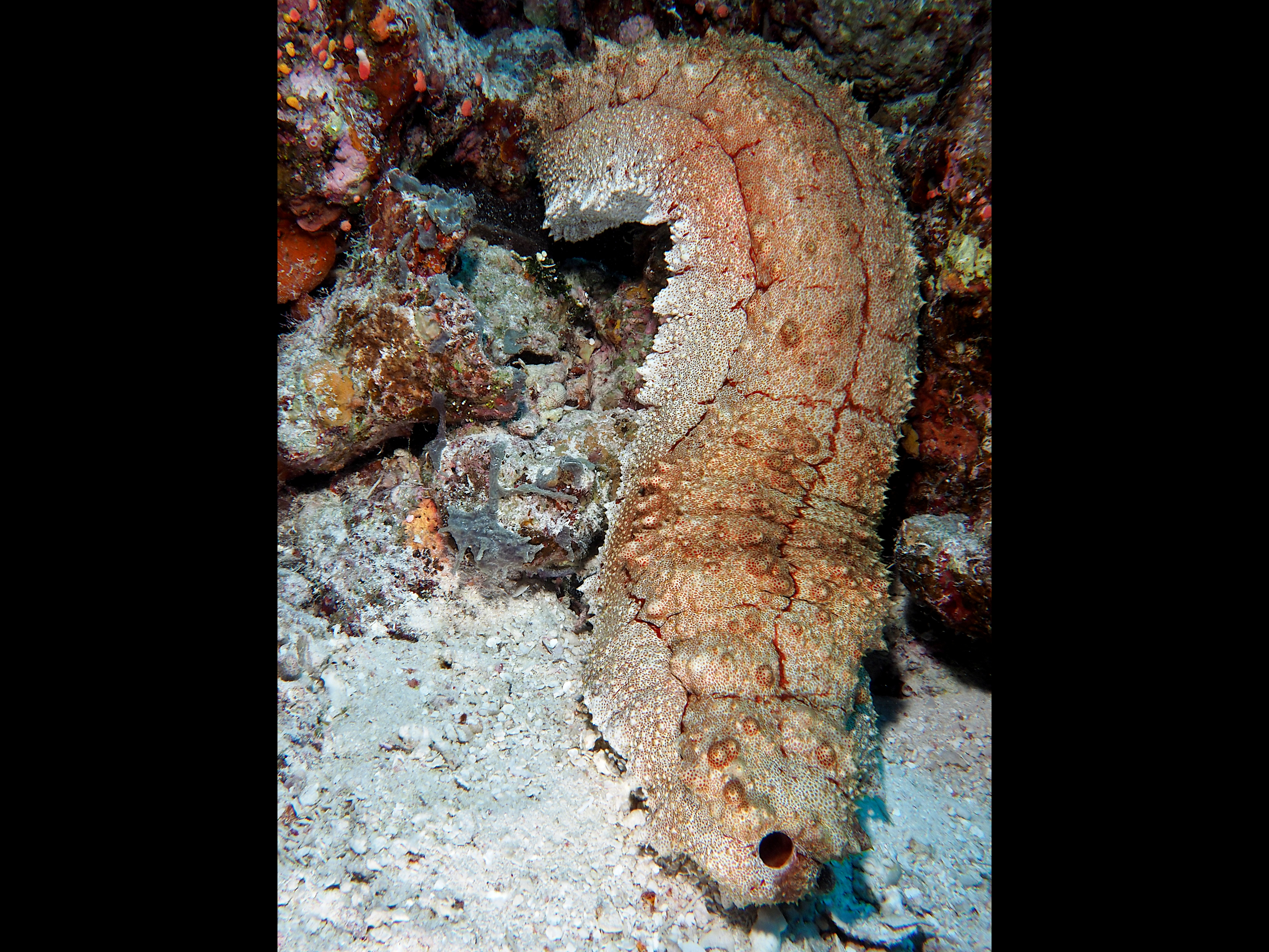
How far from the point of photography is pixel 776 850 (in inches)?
60.1

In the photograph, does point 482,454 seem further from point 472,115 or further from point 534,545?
point 472,115

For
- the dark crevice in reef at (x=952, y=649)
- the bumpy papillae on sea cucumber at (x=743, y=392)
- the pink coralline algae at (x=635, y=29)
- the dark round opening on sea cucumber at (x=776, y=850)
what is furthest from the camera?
the pink coralline algae at (x=635, y=29)

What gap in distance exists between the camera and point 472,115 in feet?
7.98

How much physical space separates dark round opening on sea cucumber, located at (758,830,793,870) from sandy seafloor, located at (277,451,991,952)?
0.28m

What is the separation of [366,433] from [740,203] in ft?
6.16

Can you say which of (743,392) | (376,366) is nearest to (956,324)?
(743,392)

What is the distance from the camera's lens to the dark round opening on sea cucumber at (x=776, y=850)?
4.94 ft

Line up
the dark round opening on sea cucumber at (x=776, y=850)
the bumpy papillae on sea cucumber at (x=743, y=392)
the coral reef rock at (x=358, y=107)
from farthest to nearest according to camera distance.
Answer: the coral reef rock at (x=358, y=107) → the bumpy papillae on sea cucumber at (x=743, y=392) → the dark round opening on sea cucumber at (x=776, y=850)

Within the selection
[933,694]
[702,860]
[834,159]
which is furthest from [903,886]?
[834,159]

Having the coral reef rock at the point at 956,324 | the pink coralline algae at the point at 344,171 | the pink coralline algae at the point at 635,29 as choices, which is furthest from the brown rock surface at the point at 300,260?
the coral reef rock at the point at 956,324

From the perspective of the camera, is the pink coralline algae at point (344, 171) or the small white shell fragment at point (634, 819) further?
the pink coralline algae at point (344, 171)

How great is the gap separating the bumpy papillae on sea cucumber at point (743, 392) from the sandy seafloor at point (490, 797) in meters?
0.28

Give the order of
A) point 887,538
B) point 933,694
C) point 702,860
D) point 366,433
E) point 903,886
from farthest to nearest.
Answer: point 887,538 < point 933,694 < point 366,433 < point 903,886 < point 702,860

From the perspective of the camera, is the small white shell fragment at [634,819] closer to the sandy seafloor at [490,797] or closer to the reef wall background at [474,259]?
the sandy seafloor at [490,797]
